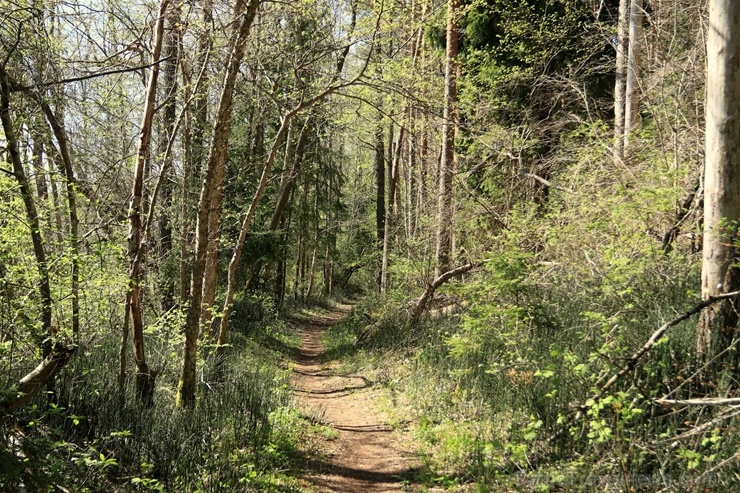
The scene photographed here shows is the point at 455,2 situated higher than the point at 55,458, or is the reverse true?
the point at 455,2

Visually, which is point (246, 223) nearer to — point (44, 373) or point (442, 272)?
point (44, 373)

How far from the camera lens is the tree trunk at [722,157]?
12.5 feet

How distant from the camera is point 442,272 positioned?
32.9ft

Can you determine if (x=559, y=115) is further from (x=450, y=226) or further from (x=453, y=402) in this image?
(x=453, y=402)

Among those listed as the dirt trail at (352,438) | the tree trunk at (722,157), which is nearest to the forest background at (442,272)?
the tree trunk at (722,157)

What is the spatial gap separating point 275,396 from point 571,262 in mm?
4581

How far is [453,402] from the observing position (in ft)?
19.9

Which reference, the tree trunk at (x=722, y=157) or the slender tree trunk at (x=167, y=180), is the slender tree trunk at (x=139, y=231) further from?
the tree trunk at (x=722, y=157)

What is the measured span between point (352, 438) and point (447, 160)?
6057 mm

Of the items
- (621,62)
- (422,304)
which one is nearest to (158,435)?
(422,304)

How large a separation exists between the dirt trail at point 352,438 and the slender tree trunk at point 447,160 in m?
3.08

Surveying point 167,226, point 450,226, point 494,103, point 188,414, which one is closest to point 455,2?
point 494,103

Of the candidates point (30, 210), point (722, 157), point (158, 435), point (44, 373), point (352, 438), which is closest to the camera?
point (44, 373)

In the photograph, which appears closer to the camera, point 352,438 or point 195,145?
point 352,438
